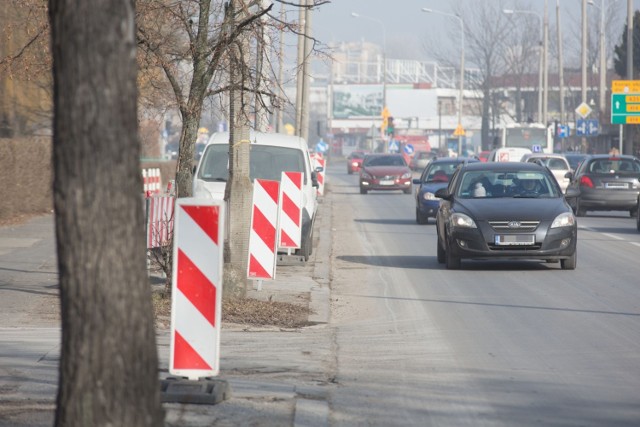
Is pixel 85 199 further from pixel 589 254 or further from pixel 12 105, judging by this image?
pixel 12 105

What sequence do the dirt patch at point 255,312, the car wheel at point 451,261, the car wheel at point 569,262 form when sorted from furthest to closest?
the car wheel at point 451,261 → the car wheel at point 569,262 → the dirt patch at point 255,312

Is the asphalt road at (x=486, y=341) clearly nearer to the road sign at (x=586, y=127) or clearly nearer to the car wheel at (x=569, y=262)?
the car wheel at (x=569, y=262)

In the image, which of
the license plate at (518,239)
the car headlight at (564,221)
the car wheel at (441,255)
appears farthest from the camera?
the car wheel at (441,255)

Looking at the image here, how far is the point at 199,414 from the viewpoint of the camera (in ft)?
23.2

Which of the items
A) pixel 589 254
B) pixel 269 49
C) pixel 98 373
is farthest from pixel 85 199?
pixel 589 254

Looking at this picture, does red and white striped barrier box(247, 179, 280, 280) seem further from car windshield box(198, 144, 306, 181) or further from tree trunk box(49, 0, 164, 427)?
tree trunk box(49, 0, 164, 427)

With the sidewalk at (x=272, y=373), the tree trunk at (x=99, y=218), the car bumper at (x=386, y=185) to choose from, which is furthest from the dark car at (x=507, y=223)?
the car bumper at (x=386, y=185)

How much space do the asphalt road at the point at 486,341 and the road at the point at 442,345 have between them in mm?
15

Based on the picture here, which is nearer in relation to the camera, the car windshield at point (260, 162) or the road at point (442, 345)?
the road at point (442, 345)

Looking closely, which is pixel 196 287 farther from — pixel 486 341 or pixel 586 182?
pixel 586 182

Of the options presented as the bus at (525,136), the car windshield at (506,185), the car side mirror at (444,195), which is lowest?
the car side mirror at (444,195)

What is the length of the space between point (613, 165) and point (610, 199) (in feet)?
3.94

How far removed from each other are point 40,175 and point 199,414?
2057cm

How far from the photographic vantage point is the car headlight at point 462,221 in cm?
1673
